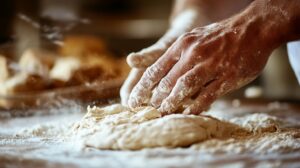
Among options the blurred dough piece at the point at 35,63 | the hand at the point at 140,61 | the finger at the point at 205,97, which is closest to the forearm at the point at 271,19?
the finger at the point at 205,97

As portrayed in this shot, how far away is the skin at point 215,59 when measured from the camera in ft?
4.23

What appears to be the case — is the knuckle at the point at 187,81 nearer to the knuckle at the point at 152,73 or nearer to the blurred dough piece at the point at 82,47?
the knuckle at the point at 152,73

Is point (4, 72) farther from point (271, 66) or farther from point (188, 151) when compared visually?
point (271, 66)

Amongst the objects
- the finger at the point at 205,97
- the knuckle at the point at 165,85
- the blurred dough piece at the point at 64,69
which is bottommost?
the finger at the point at 205,97

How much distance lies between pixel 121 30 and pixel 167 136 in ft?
10.4

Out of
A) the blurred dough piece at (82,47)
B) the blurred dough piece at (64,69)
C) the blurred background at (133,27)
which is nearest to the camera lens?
the blurred dough piece at (64,69)

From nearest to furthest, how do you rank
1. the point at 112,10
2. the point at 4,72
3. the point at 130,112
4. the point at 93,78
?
the point at 130,112, the point at 93,78, the point at 4,72, the point at 112,10

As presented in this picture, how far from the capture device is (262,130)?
132 cm

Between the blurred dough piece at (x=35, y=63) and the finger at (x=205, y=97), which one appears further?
the blurred dough piece at (x=35, y=63)

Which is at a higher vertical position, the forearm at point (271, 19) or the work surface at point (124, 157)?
the forearm at point (271, 19)

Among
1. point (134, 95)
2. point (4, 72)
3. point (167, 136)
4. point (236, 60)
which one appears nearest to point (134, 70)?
point (134, 95)

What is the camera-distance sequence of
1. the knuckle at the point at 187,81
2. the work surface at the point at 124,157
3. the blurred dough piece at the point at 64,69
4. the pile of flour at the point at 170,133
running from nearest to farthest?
the work surface at the point at 124,157, the pile of flour at the point at 170,133, the knuckle at the point at 187,81, the blurred dough piece at the point at 64,69

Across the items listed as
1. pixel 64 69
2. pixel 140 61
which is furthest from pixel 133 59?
pixel 64 69

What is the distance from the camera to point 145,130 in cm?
114
